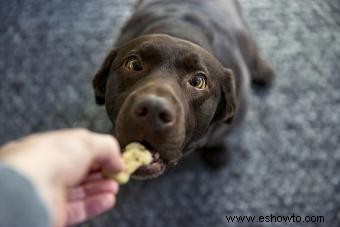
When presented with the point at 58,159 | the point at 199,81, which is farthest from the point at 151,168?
the point at 58,159

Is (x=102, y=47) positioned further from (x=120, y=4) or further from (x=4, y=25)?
(x=4, y=25)

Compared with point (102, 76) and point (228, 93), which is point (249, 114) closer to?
point (228, 93)

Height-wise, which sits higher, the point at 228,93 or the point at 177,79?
the point at 177,79

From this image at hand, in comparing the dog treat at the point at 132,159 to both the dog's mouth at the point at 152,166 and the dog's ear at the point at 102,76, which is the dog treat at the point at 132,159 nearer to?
the dog's mouth at the point at 152,166

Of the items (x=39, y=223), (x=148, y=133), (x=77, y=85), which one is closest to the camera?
(x=39, y=223)

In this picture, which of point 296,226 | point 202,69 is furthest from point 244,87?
point 296,226
